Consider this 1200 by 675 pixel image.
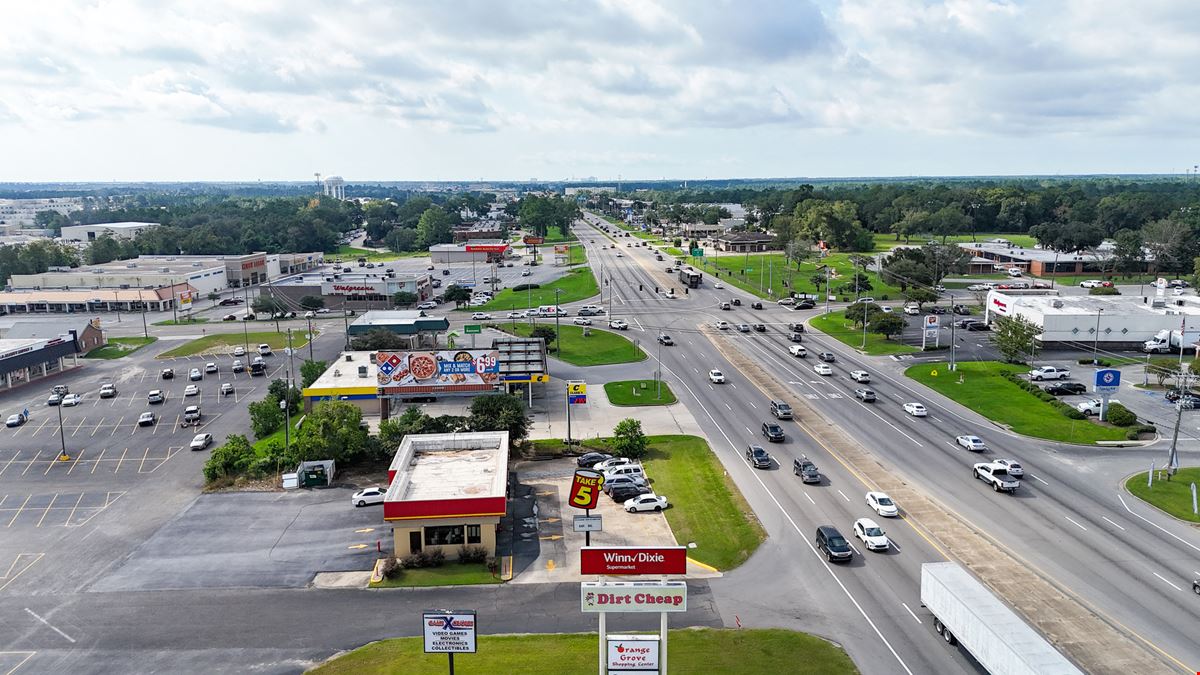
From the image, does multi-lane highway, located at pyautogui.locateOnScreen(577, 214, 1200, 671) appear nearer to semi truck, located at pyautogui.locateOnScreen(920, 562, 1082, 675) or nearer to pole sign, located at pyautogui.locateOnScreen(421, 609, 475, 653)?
semi truck, located at pyautogui.locateOnScreen(920, 562, 1082, 675)

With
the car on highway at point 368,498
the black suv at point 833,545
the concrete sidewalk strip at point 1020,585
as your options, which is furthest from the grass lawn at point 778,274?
the car on highway at point 368,498

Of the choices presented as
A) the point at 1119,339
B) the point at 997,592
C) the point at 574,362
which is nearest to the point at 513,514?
the point at 997,592

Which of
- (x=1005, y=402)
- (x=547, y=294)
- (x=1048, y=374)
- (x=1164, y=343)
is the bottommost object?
(x=1005, y=402)

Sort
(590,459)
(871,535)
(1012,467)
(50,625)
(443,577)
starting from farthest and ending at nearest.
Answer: (590,459)
(1012,467)
(871,535)
(443,577)
(50,625)

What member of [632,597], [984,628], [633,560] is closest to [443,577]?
[633,560]

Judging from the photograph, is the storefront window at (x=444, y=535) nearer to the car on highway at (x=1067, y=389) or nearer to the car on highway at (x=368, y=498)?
the car on highway at (x=368, y=498)

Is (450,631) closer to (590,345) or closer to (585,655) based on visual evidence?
(585,655)

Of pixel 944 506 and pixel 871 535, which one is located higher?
pixel 871 535

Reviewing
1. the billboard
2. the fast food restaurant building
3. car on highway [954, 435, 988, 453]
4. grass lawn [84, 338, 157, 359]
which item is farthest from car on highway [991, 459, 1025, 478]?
grass lawn [84, 338, 157, 359]
